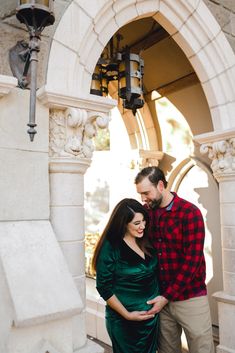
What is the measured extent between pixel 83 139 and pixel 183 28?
1.29 meters

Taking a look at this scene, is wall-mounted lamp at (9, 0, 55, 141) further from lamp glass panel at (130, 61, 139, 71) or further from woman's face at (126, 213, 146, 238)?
lamp glass panel at (130, 61, 139, 71)

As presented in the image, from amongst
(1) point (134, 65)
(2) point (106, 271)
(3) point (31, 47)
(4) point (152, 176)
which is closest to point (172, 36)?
(1) point (134, 65)

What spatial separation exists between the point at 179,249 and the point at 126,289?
1.26 ft

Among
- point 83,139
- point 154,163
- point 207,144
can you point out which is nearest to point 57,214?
point 83,139

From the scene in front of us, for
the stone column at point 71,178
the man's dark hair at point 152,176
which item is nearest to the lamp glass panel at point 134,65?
the stone column at point 71,178

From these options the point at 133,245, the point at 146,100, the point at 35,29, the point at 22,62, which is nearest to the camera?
the point at 35,29

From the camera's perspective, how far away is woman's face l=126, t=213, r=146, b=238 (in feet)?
6.28

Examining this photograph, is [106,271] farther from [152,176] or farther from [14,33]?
[14,33]

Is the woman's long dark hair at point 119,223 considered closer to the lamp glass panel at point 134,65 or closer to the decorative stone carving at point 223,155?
the decorative stone carving at point 223,155

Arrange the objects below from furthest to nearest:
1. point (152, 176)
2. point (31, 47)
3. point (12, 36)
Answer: point (152, 176) → point (12, 36) → point (31, 47)

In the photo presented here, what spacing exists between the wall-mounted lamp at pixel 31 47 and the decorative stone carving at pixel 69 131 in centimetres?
22

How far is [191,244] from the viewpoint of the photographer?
6.38 feet

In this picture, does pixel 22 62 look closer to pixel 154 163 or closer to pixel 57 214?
pixel 57 214

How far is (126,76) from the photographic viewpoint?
2.70m
